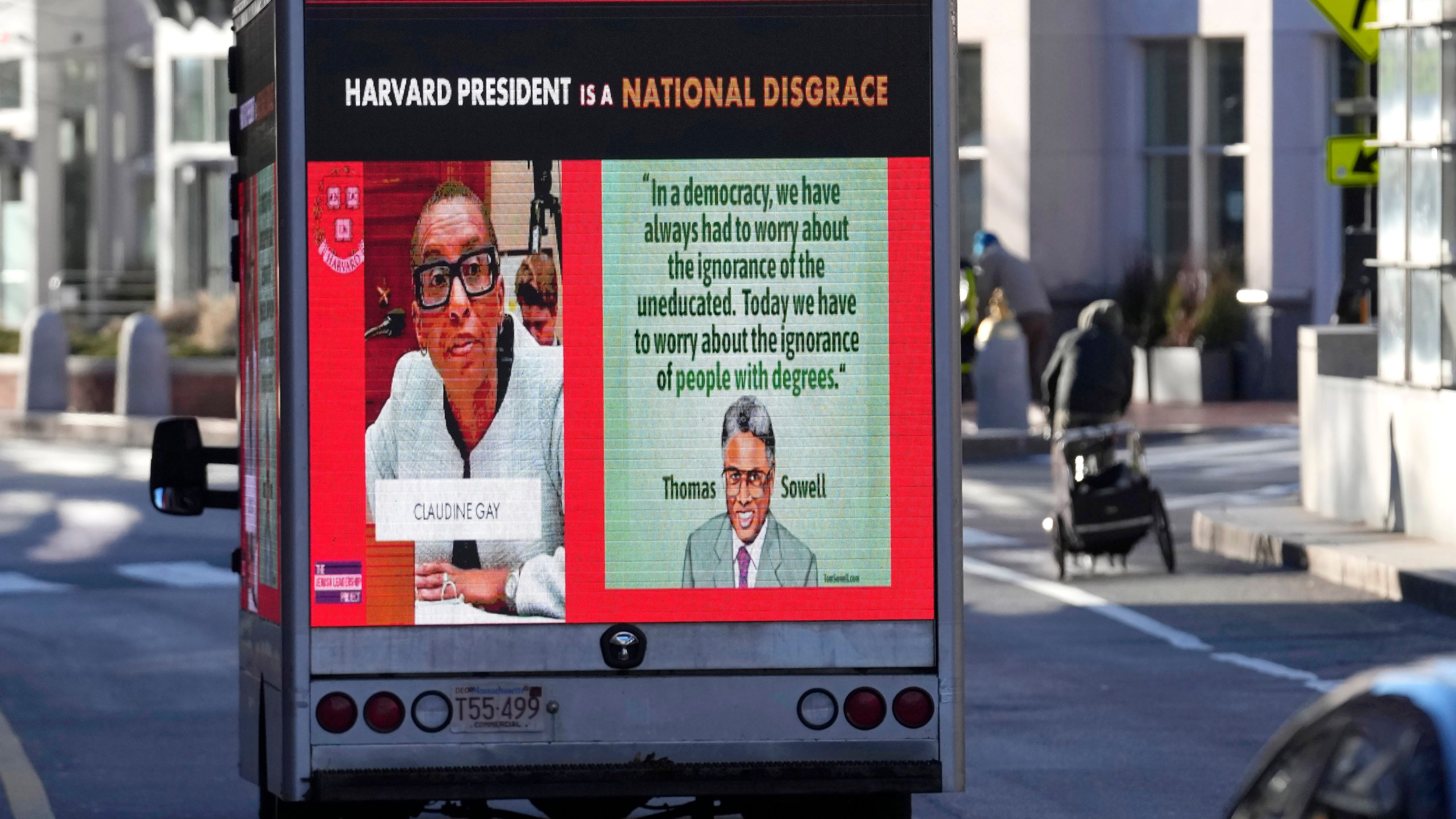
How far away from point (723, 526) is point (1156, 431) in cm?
2004

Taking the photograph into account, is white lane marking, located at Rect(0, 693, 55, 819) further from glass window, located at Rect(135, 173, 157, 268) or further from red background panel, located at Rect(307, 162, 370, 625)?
glass window, located at Rect(135, 173, 157, 268)

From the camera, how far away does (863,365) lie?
6.33m

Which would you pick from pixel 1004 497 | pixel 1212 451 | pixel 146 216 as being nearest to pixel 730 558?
pixel 1004 497

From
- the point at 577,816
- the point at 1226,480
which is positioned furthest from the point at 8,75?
the point at 577,816

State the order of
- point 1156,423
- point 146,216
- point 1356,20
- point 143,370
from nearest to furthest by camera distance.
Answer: point 1356,20 < point 1156,423 < point 143,370 < point 146,216

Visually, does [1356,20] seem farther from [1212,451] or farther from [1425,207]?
[1212,451]

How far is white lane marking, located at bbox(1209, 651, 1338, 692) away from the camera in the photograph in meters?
11.7

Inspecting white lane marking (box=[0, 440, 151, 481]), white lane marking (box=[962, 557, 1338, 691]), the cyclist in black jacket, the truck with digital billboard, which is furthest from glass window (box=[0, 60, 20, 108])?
the truck with digital billboard

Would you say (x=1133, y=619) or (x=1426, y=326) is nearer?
(x=1133, y=619)

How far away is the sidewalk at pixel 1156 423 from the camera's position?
24656 mm

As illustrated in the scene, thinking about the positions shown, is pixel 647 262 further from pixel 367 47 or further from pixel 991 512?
pixel 991 512

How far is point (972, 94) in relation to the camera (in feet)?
113

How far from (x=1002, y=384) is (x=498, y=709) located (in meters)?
19.0

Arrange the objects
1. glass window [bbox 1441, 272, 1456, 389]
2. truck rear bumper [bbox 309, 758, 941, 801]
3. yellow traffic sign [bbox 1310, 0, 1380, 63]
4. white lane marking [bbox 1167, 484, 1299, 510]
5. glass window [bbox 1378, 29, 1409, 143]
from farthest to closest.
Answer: white lane marking [bbox 1167, 484, 1299, 510], yellow traffic sign [bbox 1310, 0, 1380, 63], glass window [bbox 1378, 29, 1409, 143], glass window [bbox 1441, 272, 1456, 389], truck rear bumper [bbox 309, 758, 941, 801]
